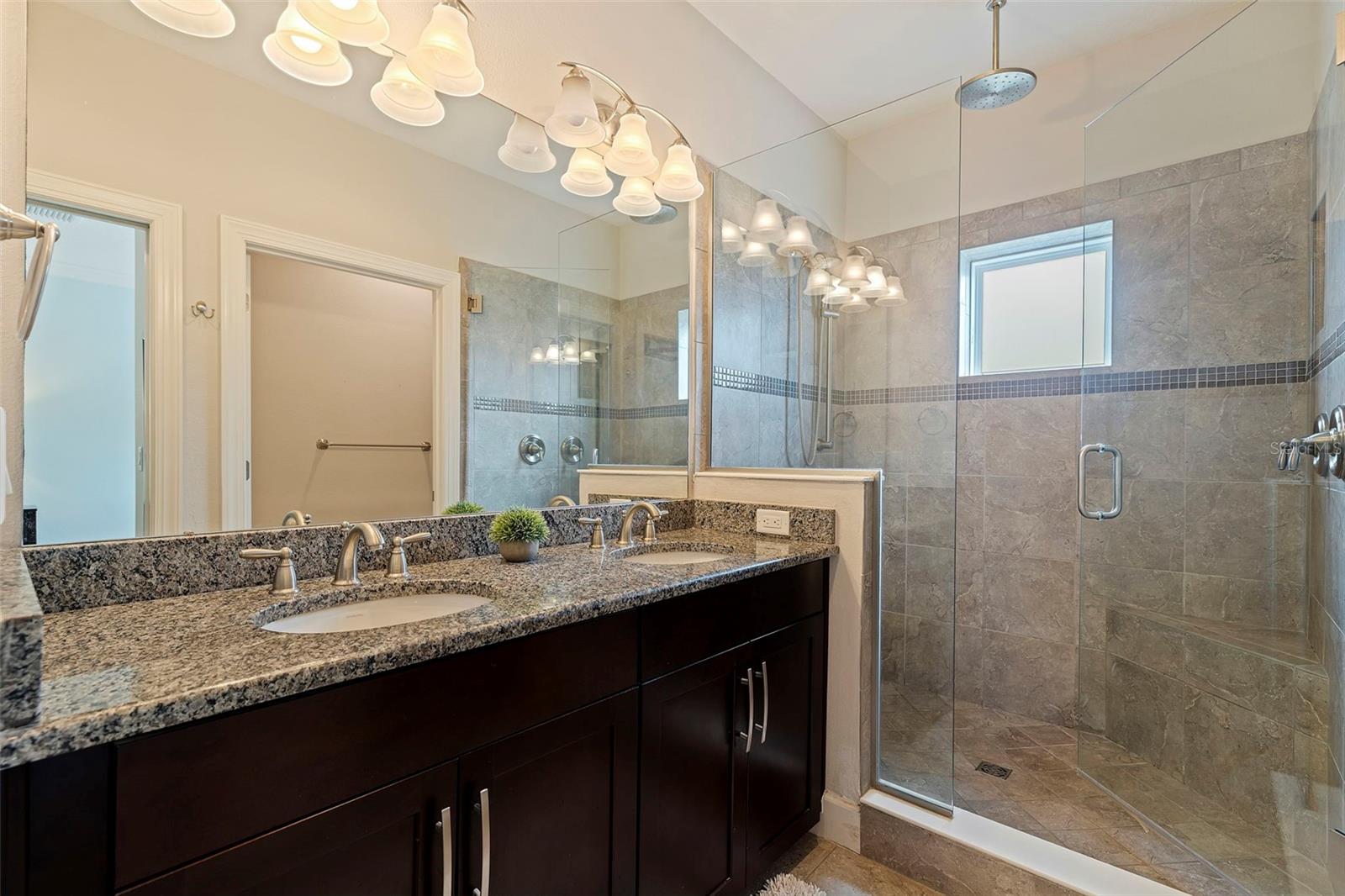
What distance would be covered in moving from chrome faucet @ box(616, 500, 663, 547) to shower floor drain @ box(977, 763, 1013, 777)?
1.48 metres

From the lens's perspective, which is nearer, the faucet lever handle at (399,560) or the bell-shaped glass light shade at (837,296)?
the faucet lever handle at (399,560)

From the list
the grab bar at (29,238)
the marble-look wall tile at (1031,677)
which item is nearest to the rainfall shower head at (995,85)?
the marble-look wall tile at (1031,677)

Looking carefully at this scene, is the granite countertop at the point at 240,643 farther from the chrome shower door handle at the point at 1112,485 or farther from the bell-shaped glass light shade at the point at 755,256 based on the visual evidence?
the chrome shower door handle at the point at 1112,485

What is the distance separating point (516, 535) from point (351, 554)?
37 cm

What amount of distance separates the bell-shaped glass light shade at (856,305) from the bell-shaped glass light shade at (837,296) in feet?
0.04

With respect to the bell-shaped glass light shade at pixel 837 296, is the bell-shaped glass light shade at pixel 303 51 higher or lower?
higher

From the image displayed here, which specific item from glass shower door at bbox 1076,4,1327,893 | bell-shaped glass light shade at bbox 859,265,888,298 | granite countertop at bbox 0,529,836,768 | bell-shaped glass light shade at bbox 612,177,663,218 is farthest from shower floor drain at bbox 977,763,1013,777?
bell-shaped glass light shade at bbox 612,177,663,218

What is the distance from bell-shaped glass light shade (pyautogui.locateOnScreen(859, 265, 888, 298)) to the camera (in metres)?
2.03

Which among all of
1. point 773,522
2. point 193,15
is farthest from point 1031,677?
point 193,15

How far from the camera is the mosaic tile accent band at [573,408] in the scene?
1.60 m

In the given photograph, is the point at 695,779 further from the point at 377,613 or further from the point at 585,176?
the point at 585,176

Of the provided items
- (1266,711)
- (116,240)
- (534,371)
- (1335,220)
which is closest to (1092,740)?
(1266,711)

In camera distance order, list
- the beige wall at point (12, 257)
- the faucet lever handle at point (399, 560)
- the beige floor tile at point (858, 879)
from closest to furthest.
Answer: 1. the beige wall at point (12, 257)
2. the faucet lever handle at point (399, 560)
3. the beige floor tile at point (858, 879)

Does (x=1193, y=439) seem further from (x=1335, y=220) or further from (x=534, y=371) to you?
(x=534, y=371)
